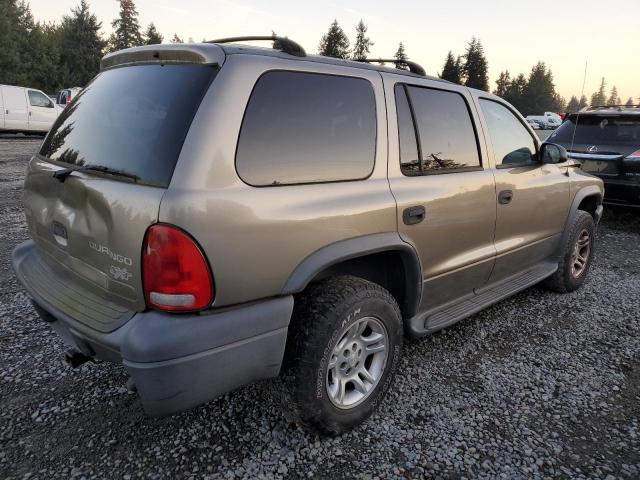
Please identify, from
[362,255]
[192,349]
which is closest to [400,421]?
[362,255]

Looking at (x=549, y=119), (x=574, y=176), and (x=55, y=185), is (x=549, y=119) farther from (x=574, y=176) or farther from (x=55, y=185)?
(x=55, y=185)

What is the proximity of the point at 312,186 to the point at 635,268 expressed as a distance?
15.3ft

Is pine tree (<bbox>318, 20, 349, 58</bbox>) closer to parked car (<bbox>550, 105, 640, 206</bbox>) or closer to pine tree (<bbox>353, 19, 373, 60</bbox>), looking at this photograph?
pine tree (<bbox>353, 19, 373, 60</bbox>)

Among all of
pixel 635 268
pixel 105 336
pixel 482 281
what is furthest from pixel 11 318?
pixel 635 268

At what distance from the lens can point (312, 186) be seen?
209 centimetres

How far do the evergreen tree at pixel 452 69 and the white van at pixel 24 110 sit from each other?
2716 inches

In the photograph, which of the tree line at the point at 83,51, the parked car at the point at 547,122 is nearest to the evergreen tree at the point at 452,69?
the tree line at the point at 83,51

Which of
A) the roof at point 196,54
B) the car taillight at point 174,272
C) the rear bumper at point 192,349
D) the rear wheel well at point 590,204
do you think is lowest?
the rear bumper at point 192,349

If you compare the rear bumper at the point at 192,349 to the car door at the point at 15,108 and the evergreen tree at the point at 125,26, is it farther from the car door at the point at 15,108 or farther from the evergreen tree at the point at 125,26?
the evergreen tree at the point at 125,26

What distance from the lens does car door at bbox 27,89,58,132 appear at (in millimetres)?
16781

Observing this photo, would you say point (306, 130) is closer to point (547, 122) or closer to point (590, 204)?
point (590, 204)

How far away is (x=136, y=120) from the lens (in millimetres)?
2055

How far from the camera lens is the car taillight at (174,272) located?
1734mm

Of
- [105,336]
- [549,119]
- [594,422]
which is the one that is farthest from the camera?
[549,119]
